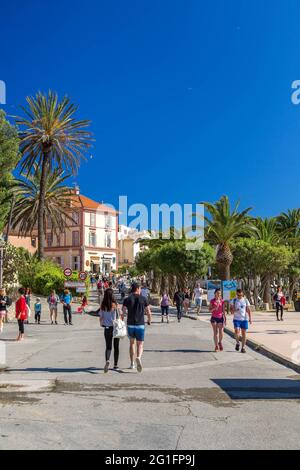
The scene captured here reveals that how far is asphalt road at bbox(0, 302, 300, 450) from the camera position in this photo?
593 centimetres

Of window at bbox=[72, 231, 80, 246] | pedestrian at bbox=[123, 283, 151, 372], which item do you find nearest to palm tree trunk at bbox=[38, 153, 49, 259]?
pedestrian at bbox=[123, 283, 151, 372]

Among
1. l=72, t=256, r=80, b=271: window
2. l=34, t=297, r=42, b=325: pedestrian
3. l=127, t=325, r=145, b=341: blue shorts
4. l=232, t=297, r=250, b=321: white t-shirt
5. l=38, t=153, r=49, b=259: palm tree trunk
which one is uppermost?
l=38, t=153, r=49, b=259: palm tree trunk

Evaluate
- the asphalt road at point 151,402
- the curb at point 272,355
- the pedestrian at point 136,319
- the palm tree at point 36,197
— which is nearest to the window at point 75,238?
the palm tree at point 36,197

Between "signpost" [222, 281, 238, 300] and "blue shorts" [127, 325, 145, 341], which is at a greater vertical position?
"signpost" [222, 281, 238, 300]

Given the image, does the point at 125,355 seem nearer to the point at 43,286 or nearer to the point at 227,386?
the point at 227,386

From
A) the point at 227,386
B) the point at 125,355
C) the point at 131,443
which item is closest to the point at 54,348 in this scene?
the point at 125,355

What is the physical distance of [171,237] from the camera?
53500 millimetres

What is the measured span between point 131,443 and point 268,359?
813 centimetres

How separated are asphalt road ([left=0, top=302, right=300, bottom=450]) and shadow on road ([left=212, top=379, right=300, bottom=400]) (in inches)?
0.6

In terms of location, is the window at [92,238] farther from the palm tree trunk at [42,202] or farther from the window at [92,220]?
the palm tree trunk at [42,202]

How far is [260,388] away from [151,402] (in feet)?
7.35

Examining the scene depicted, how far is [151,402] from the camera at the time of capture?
26.2 ft

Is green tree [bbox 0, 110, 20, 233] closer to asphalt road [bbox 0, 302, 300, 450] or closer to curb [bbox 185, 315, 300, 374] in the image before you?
curb [bbox 185, 315, 300, 374]

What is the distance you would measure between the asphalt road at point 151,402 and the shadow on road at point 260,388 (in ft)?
0.05
